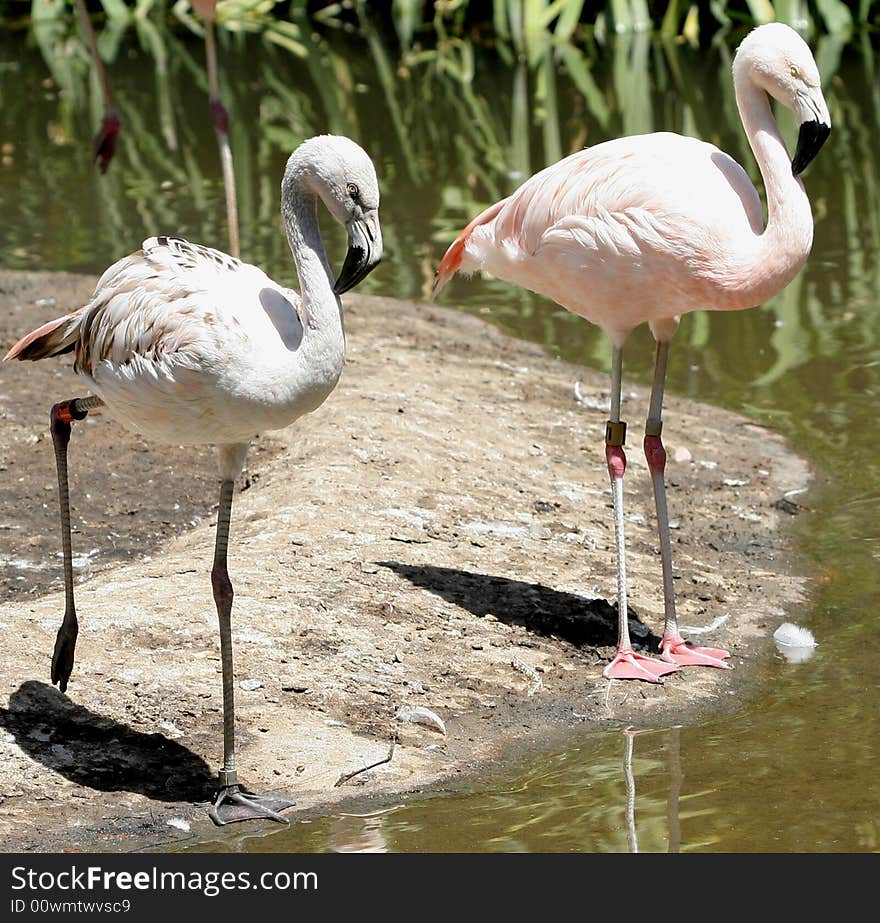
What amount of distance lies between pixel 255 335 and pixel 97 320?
69 cm

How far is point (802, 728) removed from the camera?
173 inches

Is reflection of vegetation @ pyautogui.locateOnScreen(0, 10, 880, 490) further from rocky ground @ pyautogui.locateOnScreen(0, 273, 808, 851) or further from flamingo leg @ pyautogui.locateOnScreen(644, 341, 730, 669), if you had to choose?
flamingo leg @ pyautogui.locateOnScreen(644, 341, 730, 669)

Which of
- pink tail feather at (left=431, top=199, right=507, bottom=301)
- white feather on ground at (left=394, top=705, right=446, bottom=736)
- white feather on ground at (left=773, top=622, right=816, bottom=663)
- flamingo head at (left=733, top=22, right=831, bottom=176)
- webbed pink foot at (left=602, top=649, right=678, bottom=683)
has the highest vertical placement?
flamingo head at (left=733, top=22, right=831, bottom=176)

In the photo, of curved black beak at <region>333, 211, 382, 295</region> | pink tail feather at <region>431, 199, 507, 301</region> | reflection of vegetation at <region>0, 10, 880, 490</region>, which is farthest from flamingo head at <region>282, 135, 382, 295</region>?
reflection of vegetation at <region>0, 10, 880, 490</region>

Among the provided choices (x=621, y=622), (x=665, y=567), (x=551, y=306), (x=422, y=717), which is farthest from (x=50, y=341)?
(x=551, y=306)

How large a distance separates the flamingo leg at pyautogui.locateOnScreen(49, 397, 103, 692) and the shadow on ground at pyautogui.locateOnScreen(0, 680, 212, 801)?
101 mm

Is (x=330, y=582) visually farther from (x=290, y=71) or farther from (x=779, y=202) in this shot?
(x=290, y=71)

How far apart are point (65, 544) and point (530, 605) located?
5.39 ft

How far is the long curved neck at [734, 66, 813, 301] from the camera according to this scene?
4676 millimetres

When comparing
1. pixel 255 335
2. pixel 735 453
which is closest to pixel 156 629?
pixel 255 335

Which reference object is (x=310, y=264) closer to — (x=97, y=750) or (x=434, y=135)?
(x=97, y=750)

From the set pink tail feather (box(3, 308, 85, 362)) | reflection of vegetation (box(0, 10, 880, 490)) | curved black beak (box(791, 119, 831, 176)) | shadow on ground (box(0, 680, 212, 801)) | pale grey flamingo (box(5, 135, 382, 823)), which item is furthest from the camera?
reflection of vegetation (box(0, 10, 880, 490))

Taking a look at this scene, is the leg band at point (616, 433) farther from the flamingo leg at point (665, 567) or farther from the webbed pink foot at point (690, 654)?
the webbed pink foot at point (690, 654)

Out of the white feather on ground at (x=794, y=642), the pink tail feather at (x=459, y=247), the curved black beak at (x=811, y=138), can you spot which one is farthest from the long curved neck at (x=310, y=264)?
the white feather on ground at (x=794, y=642)
